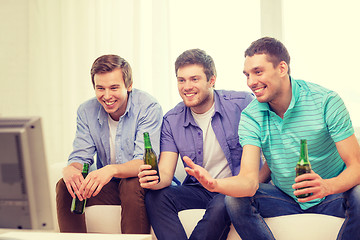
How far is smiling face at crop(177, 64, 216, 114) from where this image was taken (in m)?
2.35

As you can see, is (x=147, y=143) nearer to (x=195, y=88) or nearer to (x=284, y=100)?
(x=195, y=88)

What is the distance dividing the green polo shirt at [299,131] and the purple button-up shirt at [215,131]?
9.1 inches

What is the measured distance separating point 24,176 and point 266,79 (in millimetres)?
1292

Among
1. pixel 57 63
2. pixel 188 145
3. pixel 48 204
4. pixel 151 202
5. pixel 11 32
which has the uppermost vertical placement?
pixel 11 32

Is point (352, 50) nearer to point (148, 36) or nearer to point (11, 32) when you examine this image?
point (148, 36)

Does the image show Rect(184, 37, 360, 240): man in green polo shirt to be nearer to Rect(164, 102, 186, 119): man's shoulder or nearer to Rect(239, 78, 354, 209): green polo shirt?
Rect(239, 78, 354, 209): green polo shirt

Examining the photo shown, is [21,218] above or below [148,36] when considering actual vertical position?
below

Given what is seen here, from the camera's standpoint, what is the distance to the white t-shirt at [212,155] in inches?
91.9

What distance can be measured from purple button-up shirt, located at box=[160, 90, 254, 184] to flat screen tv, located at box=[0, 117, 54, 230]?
A: 1246 mm

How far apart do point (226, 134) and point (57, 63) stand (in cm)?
229

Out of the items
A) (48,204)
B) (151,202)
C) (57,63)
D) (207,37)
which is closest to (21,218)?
(48,204)

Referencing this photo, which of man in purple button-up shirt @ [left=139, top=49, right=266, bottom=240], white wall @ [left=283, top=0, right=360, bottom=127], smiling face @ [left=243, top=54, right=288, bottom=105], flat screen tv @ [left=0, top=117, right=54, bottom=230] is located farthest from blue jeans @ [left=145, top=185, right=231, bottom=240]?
white wall @ [left=283, top=0, right=360, bottom=127]

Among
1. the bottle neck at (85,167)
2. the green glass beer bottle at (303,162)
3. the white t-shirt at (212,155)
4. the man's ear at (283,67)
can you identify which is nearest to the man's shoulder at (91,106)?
the bottle neck at (85,167)

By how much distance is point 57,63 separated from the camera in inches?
160
